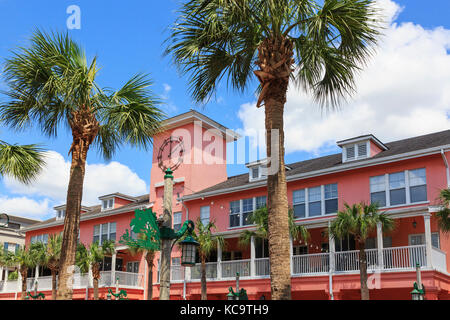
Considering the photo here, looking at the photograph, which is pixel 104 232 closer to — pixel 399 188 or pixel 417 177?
pixel 399 188

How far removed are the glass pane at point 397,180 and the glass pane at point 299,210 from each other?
4850 mm

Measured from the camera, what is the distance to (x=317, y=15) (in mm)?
10961

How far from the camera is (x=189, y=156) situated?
33.1 metres

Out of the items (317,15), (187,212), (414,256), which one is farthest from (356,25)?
(187,212)

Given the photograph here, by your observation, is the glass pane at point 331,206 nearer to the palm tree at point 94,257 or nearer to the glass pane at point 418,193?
the glass pane at point 418,193

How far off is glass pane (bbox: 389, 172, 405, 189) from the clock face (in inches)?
567

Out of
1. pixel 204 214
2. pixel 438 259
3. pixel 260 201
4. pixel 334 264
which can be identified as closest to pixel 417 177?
pixel 438 259

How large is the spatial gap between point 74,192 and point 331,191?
16.0 meters

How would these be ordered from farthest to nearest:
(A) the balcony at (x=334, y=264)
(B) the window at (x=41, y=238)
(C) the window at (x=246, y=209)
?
1. (B) the window at (x=41, y=238)
2. (C) the window at (x=246, y=209)
3. (A) the balcony at (x=334, y=264)

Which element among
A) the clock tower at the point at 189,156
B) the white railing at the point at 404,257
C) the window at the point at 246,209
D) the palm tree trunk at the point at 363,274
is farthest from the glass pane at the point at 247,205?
the palm tree trunk at the point at 363,274

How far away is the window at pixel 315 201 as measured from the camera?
2594cm


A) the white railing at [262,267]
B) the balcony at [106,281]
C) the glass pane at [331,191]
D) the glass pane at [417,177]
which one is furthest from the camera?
the balcony at [106,281]

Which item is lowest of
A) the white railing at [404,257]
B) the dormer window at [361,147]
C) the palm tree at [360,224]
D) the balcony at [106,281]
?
the balcony at [106,281]
